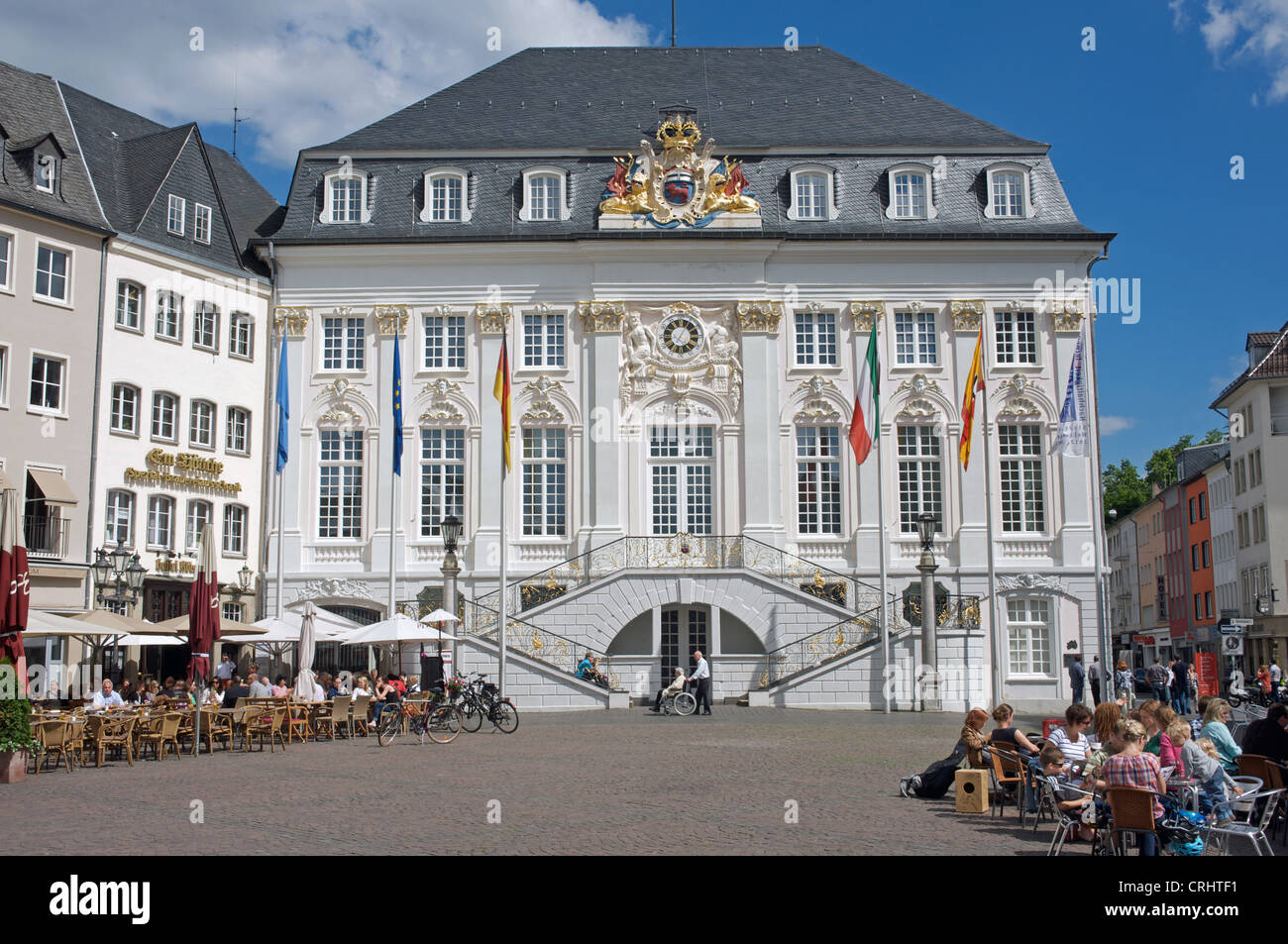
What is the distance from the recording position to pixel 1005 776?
14.2m

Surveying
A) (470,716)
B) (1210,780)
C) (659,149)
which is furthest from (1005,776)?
(659,149)

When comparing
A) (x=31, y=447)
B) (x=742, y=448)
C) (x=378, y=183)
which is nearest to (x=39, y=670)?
(x=31, y=447)

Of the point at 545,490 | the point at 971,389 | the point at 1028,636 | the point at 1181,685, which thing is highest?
the point at 971,389

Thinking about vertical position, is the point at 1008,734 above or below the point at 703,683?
below

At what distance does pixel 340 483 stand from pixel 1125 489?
67.2m

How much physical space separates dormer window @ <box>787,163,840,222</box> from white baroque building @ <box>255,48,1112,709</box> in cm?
7

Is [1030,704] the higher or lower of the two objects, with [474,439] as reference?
lower

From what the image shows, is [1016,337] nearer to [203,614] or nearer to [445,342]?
[445,342]

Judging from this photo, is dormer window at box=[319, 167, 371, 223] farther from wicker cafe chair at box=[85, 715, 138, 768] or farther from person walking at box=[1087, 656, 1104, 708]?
person walking at box=[1087, 656, 1104, 708]

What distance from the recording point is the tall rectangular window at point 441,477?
3766 centimetres

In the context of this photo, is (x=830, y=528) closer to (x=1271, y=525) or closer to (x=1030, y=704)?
(x=1030, y=704)

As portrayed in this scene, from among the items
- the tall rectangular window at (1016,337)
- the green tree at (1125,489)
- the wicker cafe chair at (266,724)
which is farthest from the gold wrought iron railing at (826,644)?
the green tree at (1125,489)
